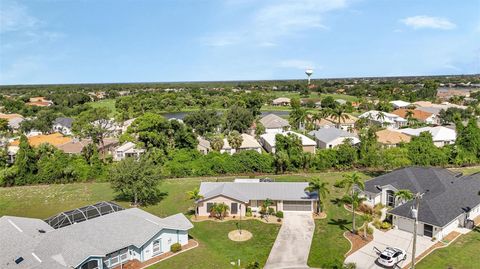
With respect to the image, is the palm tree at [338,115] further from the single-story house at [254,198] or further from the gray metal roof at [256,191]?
the single-story house at [254,198]

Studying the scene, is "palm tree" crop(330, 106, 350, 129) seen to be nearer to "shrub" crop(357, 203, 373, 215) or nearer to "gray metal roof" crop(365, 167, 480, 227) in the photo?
"gray metal roof" crop(365, 167, 480, 227)

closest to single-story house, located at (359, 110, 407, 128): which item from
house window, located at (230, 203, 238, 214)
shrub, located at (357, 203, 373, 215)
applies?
shrub, located at (357, 203, 373, 215)

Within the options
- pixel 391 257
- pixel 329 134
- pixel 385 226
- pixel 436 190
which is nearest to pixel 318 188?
pixel 385 226

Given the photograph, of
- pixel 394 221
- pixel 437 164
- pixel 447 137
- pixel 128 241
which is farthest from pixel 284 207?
pixel 447 137

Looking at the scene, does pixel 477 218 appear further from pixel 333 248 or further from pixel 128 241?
pixel 128 241

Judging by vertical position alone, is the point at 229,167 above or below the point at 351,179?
below

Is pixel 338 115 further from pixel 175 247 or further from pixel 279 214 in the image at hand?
pixel 175 247

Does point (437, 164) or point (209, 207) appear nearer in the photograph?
point (209, 207)
